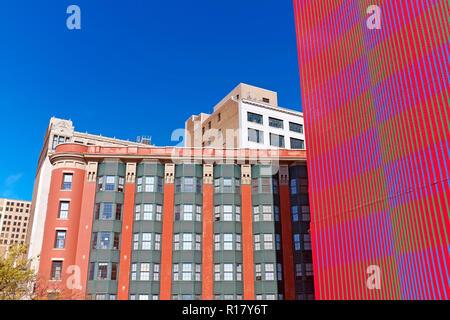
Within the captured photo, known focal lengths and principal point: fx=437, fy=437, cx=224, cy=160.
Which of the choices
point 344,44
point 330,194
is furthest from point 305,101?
point 330,194

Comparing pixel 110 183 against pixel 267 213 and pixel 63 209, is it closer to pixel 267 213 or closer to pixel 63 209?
pixel 63 209

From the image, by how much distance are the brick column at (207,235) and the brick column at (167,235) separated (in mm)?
3865

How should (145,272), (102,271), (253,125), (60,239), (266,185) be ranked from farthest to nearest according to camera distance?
(253,125) < (266,185) < (60,239) < (145,272) < (102,271)

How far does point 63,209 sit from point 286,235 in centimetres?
2621

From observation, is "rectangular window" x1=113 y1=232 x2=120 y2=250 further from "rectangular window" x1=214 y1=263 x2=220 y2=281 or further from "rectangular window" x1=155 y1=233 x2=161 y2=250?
"rectangular window" x1=214 y1=263 x2=220 y2=281

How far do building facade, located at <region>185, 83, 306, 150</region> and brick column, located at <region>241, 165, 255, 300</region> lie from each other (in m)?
15.7

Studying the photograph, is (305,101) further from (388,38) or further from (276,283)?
(276,283)

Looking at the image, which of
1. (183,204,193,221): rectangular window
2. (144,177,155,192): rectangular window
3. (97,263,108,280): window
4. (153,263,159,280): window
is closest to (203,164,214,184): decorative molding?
(183,204,193,221): rectangular window

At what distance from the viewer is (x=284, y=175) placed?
178 feet

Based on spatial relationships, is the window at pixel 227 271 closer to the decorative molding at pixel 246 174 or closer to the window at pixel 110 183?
the decorative molding at pixel 246 174

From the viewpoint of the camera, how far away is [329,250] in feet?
116

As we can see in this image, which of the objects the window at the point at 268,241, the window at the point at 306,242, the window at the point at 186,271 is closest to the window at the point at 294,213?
the window at the point at 306,242

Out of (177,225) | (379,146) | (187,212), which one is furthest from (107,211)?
(379,146)

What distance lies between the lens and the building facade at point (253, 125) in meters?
71.8
